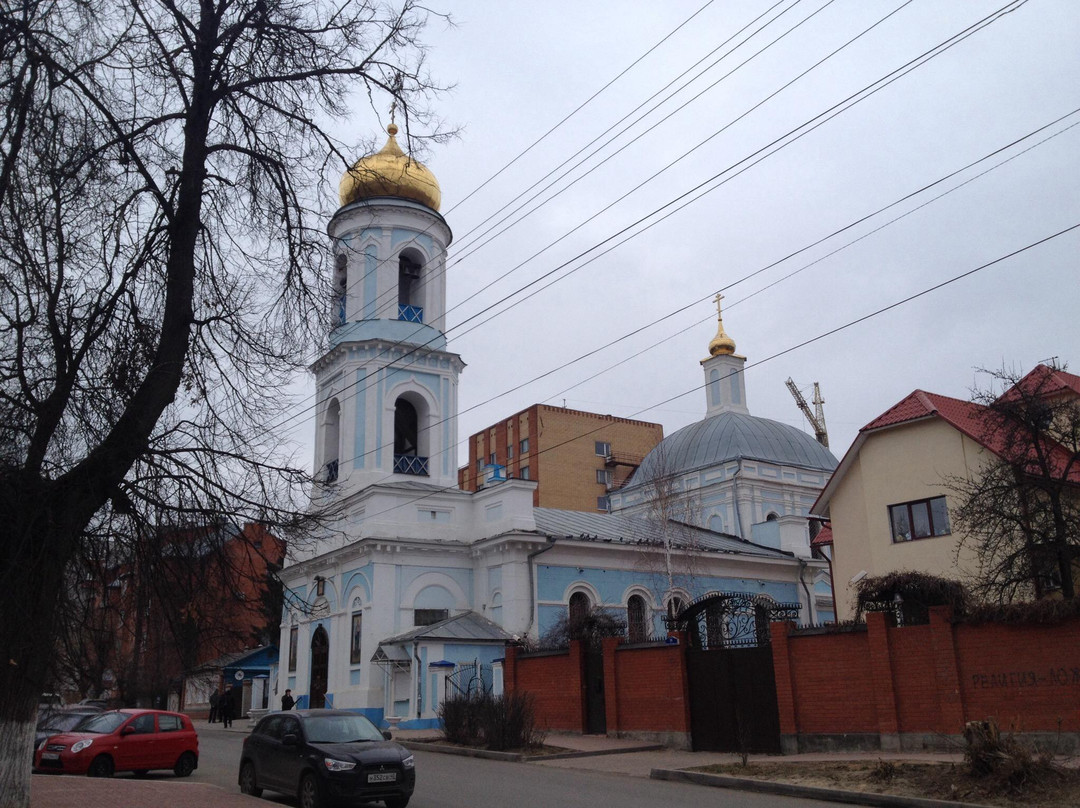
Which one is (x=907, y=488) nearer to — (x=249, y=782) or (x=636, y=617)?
(x=636, y=617)

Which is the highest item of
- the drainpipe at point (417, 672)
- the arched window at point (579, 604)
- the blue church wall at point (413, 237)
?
the blue church wall at point (413, 237)

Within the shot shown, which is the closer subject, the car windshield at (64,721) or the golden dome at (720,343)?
the car windshield at (64,721)

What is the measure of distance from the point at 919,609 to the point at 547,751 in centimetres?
793

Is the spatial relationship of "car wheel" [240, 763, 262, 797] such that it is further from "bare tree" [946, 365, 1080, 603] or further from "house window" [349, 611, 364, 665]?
"house window" [349, 611, 364, 665]

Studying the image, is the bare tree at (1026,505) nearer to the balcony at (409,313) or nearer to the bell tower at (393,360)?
the bell tower at (393,360)

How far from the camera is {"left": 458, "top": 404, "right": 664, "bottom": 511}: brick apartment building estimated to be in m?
70.4

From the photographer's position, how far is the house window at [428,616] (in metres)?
30.9

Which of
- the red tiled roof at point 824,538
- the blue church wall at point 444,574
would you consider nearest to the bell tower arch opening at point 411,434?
the blue church wall at point 444,574

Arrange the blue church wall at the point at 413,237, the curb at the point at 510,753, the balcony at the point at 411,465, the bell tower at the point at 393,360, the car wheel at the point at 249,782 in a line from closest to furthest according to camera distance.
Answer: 1. the car wheel at the point at 249,782
2. the curb at the point at 510,753
3. the bell tower at the point at 393,360
4. the balcony at the point at 411,465
5. the blue church wall at the point at 413,237

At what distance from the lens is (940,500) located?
24531 millimetres

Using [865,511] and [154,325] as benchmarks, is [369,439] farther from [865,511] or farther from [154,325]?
[154,325]

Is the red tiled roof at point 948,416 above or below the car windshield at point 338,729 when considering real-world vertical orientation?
above

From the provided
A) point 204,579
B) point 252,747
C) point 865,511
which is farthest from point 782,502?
point 204,579

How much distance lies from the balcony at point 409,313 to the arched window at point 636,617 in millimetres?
12531
